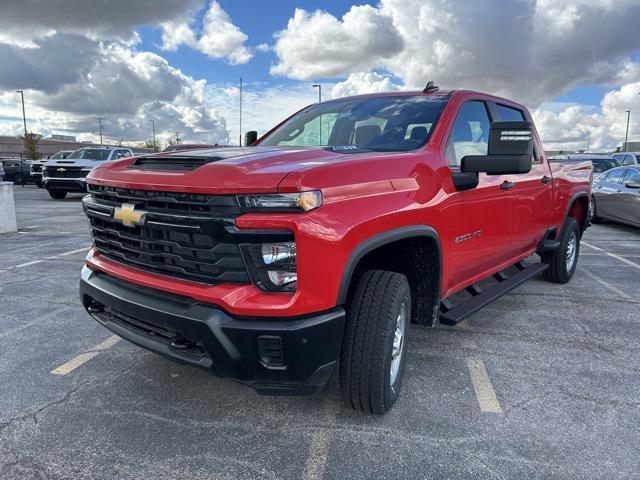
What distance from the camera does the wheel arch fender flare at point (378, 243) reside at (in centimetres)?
227

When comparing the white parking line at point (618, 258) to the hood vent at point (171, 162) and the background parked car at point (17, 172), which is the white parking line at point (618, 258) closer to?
the hood vent at point (171, 162)

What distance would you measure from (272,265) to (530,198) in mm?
3034

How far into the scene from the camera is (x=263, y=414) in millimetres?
2766

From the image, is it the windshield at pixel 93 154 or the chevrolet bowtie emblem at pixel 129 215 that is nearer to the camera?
the chevrolet bowtie emblem at pixel 129 215

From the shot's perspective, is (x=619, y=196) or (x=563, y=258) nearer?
(x=563, y=258)

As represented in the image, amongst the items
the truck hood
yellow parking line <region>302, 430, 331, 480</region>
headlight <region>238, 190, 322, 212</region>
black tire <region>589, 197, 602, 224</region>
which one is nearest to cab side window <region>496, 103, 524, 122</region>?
the truck hood

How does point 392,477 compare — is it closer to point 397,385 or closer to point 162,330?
point 397,385

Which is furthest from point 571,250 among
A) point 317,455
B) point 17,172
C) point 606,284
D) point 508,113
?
point 17,172

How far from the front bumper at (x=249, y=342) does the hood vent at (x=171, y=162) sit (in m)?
0.65

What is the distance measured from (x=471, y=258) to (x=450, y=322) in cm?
57

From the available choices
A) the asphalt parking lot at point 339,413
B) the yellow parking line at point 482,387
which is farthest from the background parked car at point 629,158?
the yellow parking line at point 482,387

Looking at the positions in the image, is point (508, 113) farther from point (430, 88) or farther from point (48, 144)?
point (48, 144)

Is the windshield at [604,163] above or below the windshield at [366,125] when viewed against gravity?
below

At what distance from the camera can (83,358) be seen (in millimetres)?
3504
